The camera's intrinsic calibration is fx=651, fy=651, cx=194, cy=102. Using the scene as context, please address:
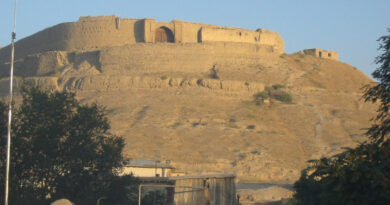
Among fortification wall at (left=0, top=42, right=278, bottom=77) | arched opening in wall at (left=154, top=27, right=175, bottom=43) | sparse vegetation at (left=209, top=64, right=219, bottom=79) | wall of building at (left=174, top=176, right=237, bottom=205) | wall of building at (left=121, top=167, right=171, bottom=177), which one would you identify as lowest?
wall of building at (left=174, top=176, right=237, bottom=205)

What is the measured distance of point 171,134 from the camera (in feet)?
106

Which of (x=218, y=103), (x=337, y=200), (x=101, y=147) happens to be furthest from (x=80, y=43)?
(x=337, y=200)

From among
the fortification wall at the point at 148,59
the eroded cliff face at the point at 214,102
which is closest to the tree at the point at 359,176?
the eroded cliff face at the point at 214,102

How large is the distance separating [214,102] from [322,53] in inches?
690

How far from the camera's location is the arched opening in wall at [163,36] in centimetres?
4300

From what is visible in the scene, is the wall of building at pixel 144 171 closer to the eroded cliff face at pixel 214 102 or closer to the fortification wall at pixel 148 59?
the eroded cliff face at pixel 214 102

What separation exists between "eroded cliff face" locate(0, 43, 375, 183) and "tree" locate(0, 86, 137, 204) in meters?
7.73

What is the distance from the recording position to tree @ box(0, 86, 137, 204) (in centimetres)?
1931

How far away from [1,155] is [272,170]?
43.7 ft

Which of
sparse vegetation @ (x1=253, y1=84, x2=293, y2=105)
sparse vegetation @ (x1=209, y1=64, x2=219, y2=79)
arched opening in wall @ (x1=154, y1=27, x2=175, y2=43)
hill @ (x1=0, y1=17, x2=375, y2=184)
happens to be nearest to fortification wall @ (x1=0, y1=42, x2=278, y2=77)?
hill @ (x1=0, y1=17, x2=375, y2=184)

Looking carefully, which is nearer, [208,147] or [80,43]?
[208,147]

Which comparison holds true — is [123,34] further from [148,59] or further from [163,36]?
[163,36]

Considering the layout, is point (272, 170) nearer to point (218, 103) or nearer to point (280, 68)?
point (218, 103)

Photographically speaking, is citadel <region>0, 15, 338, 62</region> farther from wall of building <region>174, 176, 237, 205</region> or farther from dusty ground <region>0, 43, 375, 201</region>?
wall of building <region>174, 176, 237, 205</region>
